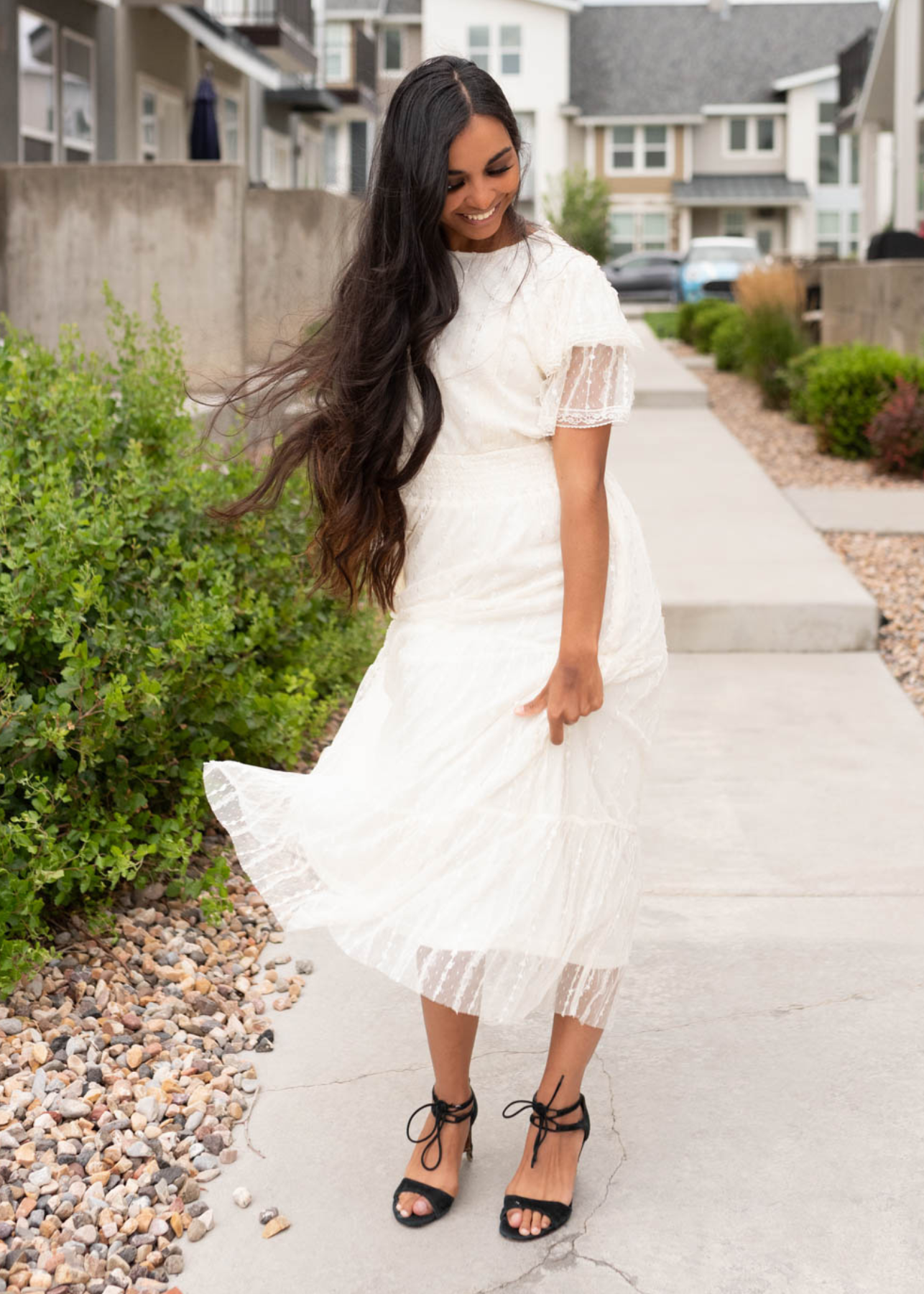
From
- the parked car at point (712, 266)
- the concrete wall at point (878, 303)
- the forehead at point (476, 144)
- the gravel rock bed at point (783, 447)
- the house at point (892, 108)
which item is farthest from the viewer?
the parked car at point (712, 266)

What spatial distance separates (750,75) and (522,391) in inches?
1859

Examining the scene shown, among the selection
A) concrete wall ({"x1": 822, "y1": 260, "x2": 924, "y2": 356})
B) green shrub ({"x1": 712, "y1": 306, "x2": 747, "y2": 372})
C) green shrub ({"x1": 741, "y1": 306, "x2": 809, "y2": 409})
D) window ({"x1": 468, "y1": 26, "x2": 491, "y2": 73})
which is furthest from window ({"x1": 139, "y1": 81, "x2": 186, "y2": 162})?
window ({"x1": 468, "y1": 26, "x2": 491, "y2": 73})

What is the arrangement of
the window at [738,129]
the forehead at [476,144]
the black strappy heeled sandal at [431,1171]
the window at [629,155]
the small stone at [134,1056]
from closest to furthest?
the forehead at [476,144] < the black strappy heeled sandal at [431,1171] < the small stone at [134,1056] < the window at [629,155] < the window at [738,129]

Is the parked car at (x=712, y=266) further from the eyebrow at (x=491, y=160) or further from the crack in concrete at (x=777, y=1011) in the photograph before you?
the eyebrow at (x=491, y=160)

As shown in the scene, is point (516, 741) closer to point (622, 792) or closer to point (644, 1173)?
point (622, 792)

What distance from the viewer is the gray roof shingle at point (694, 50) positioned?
44.9m

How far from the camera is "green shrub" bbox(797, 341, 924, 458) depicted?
388 inches

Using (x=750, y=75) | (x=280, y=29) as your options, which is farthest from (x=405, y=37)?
(x=280, y=29)

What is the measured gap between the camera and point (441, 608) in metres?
2.30

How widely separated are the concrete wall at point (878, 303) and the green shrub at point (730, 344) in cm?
219

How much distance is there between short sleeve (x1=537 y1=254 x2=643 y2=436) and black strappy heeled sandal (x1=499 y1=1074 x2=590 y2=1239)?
3.39 ft

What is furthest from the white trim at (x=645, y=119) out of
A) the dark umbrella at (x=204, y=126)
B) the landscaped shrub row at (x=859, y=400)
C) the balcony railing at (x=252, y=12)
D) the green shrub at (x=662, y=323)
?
the landscaped shrub row at (x=859, y=400)

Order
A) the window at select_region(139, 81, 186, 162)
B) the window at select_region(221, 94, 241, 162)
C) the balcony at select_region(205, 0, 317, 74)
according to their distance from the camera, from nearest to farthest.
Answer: the window at select_region(139, 81, 186, 162)
the balcony at select_region(205, 0, 317, 74)
the window at select_region(221, 94, 241, 162)

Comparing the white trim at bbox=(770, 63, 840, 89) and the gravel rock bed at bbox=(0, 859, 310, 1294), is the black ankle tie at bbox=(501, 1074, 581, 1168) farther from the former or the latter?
the white trim at bbox=(770, 63, 840, 89)
